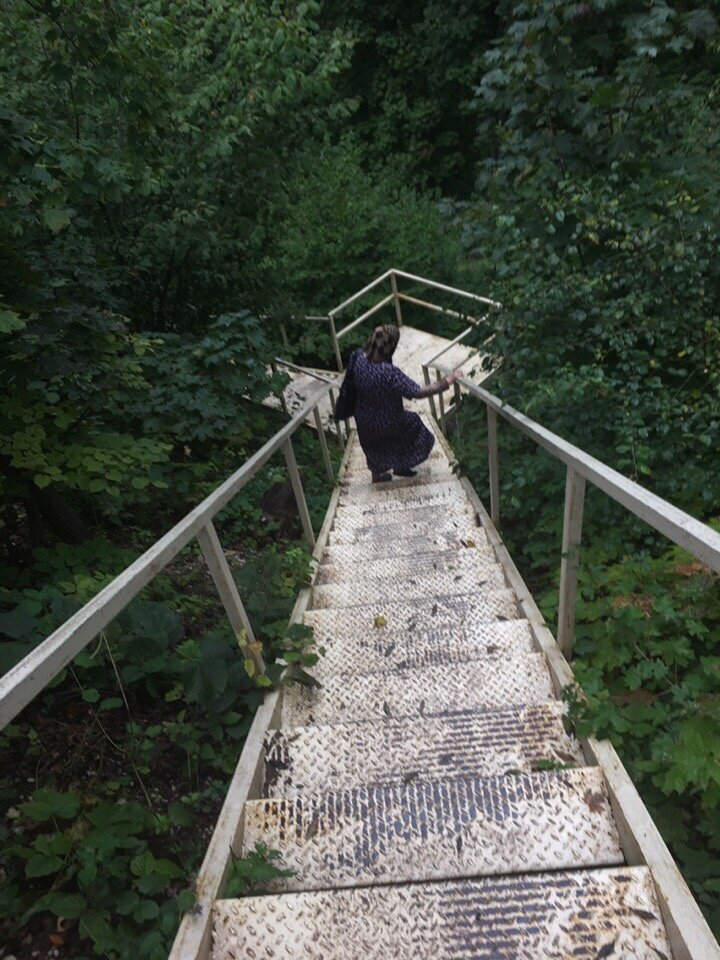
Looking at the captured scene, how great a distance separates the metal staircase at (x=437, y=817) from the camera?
122 centimetres

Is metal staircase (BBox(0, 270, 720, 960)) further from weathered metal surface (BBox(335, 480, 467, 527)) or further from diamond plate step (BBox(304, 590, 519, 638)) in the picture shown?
weathered metal surface (BBox(335, 480, 467, 527))

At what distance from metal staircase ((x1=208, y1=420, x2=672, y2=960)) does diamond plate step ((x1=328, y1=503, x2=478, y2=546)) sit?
3.57 feet

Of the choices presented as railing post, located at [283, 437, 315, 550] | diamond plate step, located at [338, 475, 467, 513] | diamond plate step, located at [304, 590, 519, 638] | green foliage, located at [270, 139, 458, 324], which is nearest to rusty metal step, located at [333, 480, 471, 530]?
diamond plate step, located at [338, 475, 467, 513]

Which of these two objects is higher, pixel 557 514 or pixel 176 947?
pixel 176 947

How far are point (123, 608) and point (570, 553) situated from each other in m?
1.41

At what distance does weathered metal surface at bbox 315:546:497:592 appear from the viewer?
313cm

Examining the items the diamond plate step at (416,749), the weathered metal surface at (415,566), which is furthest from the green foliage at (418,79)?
the diamond plate step at (416,749)

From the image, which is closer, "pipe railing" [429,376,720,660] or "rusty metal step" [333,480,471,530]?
"pipe railing" [429,376,720,660]

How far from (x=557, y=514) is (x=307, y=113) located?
3.94m

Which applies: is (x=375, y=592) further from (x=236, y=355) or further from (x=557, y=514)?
(x=236, y=355)

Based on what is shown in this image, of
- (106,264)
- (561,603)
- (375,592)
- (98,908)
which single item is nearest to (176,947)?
(98,908)

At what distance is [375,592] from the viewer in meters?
3.01

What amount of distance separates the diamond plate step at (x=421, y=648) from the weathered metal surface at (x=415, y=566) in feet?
2.14

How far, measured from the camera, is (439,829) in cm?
147
